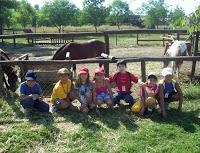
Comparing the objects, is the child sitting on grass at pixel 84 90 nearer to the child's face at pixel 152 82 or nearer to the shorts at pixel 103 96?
the shorts at pixel 103 96

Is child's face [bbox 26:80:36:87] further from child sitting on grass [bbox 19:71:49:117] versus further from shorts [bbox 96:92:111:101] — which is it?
shorts [bbox 96:92:111:101]

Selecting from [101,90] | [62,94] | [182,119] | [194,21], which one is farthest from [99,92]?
[194,21]

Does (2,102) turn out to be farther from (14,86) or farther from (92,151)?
(92,151)

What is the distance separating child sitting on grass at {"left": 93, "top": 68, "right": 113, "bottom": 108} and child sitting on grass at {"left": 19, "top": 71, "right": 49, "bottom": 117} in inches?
37.0

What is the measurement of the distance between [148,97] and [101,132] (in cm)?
121

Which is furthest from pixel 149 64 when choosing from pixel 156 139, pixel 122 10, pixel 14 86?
pixel 122 10

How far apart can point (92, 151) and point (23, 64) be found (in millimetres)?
3133

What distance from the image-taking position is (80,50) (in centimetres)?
1130

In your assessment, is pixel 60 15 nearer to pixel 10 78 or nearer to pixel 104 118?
pixel 10 78

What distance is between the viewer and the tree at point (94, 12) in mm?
64000

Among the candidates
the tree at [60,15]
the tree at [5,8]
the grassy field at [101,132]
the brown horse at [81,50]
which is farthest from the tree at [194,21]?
the tree at [60,15]

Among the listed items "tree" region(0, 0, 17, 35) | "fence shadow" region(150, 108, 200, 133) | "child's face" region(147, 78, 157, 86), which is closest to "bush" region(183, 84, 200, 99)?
"fence shadow" region(150, 108, 200, 133)

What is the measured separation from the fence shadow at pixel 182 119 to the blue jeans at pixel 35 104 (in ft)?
6.40

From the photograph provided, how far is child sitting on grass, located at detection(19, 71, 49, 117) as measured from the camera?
6.47 meters
